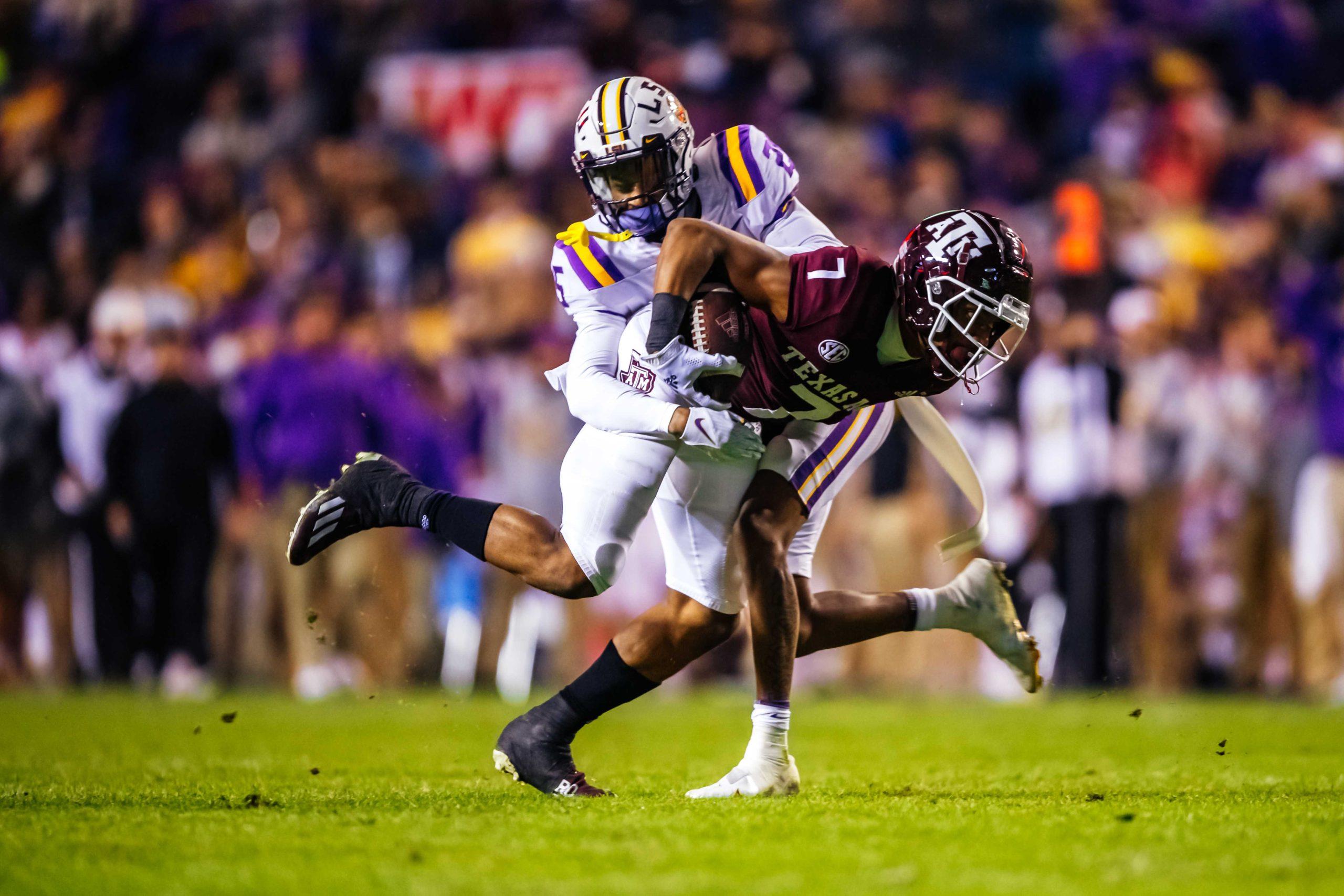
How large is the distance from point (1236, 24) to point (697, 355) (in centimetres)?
966

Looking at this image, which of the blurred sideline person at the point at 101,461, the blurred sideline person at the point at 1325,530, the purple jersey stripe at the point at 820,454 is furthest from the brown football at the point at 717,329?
the blurred sideline person at the point at 101,461

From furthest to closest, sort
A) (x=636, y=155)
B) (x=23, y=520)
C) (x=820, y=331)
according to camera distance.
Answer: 1. (x=23, y=520)
2. (x=636, y=155)
3. (x=820, y=331)

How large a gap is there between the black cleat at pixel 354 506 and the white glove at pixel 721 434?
104 centimetres

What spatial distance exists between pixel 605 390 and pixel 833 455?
79 cm

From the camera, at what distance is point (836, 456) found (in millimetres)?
5250

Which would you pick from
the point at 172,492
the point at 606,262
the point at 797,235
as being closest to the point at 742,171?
the point at 797,235

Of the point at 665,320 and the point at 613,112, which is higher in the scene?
the point at 613,112

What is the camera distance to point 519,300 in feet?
35.3

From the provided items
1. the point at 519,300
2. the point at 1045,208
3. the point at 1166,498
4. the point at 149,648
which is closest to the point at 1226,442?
the point at 1166,498

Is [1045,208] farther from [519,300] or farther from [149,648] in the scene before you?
[149,648]

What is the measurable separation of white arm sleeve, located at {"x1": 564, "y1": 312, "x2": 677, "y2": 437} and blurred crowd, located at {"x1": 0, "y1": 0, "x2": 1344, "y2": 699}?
393cm

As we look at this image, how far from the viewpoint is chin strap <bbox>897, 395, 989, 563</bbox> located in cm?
560

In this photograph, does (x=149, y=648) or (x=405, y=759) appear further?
(x=149, y=648)

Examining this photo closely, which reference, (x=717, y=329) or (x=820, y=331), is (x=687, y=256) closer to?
(x=717, y=329)
